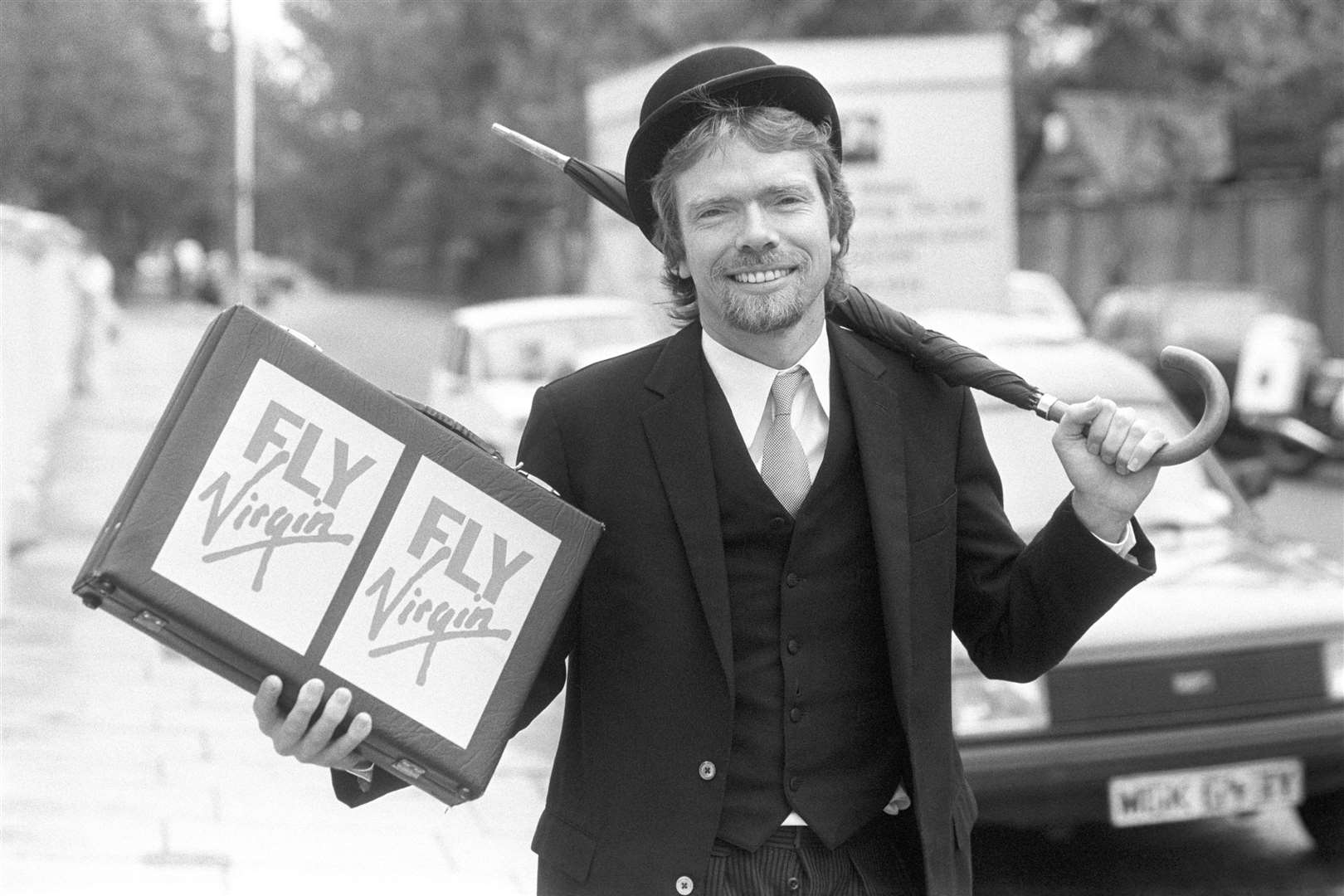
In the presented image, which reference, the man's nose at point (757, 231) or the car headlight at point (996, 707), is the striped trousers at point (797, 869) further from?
the car headlight at point (996, 707)

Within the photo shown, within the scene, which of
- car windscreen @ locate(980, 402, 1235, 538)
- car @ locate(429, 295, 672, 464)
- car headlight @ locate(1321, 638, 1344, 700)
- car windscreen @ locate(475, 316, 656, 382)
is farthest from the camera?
car windscreen @ locate(475, 316, 656, 382)

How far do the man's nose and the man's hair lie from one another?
89mm

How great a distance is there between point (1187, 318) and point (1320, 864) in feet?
45.0

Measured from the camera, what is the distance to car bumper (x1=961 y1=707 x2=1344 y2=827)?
5.12 metres

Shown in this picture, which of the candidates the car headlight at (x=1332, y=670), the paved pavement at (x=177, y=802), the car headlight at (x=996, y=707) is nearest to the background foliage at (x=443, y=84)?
the paved pavement at (x=177, y=802)

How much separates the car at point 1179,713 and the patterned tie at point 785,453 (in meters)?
2.74

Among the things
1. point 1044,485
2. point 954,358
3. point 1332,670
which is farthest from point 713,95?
point 1044,485

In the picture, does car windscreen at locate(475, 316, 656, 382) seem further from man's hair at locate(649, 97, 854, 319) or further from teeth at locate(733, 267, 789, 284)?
teeth at locate(733, 267, 789, 284)

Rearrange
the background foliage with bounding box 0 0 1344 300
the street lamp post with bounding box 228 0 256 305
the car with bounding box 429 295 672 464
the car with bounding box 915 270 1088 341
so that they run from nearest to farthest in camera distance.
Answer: the car with bounding box 915 270 1088 341, the street lamp post with bounding box 228 0 256 305, the car with bounding box 429 295 672 464, the background foliage with bounding box 0 0 1344 300

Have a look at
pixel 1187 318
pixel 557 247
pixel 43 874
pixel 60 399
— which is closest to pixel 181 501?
→ pixel 43 874

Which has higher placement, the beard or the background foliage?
the beard

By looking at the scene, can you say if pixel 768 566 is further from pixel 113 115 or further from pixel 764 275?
pixel 113 115

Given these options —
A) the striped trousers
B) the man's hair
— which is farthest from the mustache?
the striped trousers

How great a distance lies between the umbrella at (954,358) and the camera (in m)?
2.29
